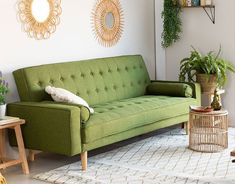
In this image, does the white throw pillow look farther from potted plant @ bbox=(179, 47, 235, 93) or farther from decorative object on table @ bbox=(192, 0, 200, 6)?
decorative object on table @ bbox=(192, 0, 200, 6)

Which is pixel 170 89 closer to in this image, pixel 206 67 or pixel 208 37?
pixel 206 67

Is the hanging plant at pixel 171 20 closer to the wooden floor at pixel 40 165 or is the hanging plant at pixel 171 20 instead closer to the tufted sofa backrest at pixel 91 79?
the tufted sofa backrest at pixel 91 79

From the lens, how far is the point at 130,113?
15.0 ft

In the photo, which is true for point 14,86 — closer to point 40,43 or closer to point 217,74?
point 40,43

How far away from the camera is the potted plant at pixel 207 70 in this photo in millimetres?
5633

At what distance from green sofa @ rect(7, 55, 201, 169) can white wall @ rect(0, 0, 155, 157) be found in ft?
0.60

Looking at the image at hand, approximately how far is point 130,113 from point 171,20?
2.04 metres

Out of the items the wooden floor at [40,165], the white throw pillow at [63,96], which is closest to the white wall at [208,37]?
the wooden floor at [40,165]

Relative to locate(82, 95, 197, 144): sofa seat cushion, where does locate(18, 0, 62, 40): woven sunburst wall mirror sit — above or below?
above

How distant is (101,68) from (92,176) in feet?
5.17

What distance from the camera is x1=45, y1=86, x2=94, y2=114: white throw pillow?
14.4ft

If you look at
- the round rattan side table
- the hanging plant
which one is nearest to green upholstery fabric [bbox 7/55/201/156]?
the round rattan side table

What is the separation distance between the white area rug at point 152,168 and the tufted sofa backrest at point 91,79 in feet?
2.22

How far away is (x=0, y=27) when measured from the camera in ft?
14.6
